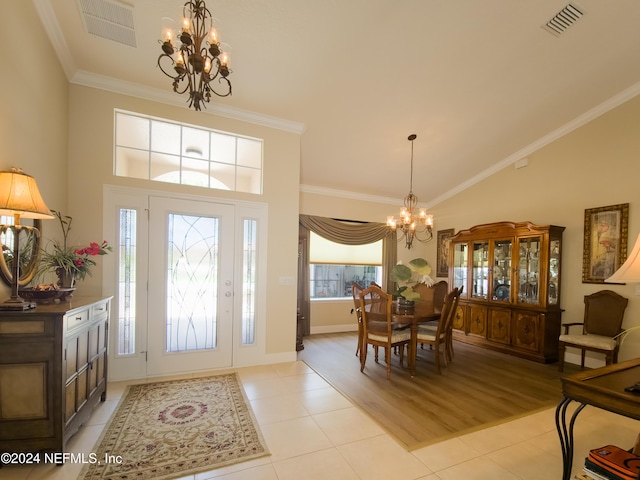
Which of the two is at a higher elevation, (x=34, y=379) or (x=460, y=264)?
(x=460, y=264)

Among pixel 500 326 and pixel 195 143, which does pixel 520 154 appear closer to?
pixel 500 326

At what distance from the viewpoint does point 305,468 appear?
1943mm

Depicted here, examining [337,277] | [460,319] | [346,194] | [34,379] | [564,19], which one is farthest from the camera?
[337,277]

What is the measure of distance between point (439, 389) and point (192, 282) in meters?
3.08

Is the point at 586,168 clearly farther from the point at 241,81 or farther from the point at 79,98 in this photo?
the point at 79,98

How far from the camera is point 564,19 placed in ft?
9.21

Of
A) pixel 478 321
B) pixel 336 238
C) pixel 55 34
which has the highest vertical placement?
pixel 55 34

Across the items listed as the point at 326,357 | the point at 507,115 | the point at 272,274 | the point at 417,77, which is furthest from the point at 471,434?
the point at 507,115

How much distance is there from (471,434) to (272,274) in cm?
266

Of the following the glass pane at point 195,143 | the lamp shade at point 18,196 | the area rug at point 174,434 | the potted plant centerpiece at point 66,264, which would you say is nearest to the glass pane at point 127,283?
the area rug at point 174,434

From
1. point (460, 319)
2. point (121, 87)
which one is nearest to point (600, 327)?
point (460, 319)

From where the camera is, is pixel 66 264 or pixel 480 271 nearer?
pixel 66 264

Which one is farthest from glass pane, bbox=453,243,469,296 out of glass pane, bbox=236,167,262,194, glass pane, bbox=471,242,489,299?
glass pane, bbox=236,167,262,194

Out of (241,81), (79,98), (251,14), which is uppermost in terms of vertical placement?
(251,14)
